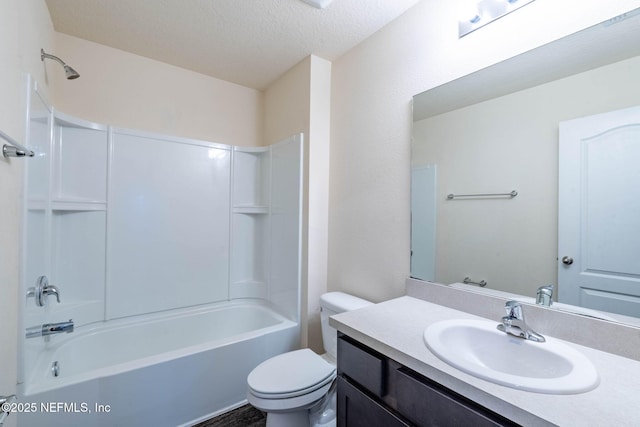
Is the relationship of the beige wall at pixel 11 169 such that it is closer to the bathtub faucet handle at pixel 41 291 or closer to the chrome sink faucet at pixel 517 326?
the bathtub faucet handle at pixel 41 291

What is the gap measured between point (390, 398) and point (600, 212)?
947 millimetres

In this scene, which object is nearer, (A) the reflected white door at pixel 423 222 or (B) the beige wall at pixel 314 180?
(A) the reflected white door at pixel 423 222

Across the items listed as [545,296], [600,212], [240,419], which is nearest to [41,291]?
[240,419]

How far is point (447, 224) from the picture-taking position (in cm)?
140

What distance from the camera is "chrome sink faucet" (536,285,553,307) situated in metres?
1.03

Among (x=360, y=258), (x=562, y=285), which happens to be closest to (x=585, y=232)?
(x=562, y=285)

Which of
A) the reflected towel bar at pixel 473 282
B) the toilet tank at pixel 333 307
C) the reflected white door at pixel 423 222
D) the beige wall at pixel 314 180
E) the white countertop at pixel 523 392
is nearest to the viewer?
the white countertop at pixel 523 392

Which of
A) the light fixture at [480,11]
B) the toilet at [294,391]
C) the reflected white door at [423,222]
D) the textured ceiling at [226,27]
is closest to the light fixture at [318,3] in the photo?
the textured ceiling at [226,27]

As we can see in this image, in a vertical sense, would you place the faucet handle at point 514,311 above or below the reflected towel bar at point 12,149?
below

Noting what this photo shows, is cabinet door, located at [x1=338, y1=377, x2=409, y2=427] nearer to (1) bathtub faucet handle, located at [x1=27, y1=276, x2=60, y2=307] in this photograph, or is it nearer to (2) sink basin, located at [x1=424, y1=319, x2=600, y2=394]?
(2) sink basin, located at [x1=424, y1=319, x2=600, y2=394]

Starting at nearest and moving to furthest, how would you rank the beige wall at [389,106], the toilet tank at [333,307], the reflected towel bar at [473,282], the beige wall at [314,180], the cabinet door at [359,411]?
the cabinet door at [359,411] < the beige wall at [389,106] < the reflected towel bar at [473,282] < the toilet tank at [333,307] < the beige wall at [314,180]

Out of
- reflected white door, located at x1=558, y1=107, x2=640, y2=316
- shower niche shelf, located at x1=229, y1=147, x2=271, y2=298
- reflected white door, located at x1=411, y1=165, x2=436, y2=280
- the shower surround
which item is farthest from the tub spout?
reflected white door, located at x1=558, y1=107, x2=640, y2=316

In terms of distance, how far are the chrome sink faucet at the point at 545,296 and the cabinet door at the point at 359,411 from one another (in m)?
0.68

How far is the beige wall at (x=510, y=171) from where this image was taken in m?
0.99
